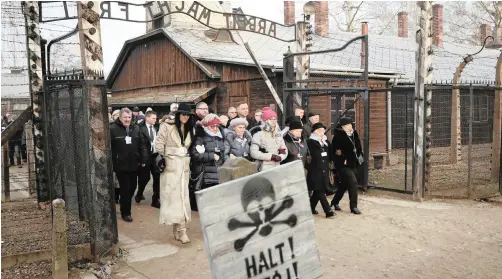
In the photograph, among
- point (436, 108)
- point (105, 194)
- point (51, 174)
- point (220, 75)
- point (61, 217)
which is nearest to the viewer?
point (61, 217)

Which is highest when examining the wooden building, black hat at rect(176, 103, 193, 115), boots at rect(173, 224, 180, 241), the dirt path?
the wooden building

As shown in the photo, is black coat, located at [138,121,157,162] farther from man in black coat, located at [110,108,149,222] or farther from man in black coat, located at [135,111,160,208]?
man in black coat, located at [110,108,149,222]

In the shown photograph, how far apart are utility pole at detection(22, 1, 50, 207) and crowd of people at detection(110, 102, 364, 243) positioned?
148 centimetres

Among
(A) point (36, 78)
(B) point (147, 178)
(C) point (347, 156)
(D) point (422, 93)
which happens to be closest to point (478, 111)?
(D) point (422, 93)

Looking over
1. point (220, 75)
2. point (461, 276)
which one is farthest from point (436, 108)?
point (461, 276)

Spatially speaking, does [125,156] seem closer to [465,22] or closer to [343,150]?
[343,150]

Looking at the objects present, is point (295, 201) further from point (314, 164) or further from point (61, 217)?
point (314, 164)

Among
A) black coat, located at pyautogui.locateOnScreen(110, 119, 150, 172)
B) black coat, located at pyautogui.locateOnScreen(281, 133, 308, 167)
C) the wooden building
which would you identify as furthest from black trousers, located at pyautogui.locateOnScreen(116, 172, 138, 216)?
the wooden building

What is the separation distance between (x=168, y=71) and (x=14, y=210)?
40.9ft

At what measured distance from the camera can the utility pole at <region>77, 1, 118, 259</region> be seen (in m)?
5.57

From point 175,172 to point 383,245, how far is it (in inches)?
119

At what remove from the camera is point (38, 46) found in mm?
8234

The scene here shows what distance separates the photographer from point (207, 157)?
22.7 ft

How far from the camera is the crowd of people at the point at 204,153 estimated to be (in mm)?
6320
